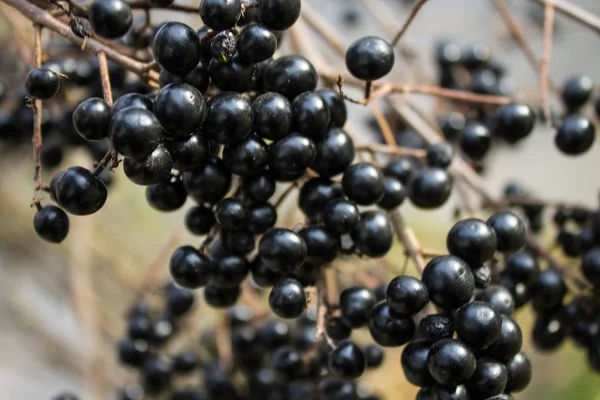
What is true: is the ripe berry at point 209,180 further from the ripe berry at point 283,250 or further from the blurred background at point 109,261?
the blurred background at point 109,261

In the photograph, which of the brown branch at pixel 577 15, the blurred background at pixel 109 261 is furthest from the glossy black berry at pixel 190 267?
the brown branch at pixel 577 15

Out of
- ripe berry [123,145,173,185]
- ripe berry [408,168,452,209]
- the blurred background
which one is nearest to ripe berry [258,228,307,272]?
ripe berry [123,145,173,185]

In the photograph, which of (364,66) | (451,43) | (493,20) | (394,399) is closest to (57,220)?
(364,66)

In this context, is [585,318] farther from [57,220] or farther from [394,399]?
[394,399]

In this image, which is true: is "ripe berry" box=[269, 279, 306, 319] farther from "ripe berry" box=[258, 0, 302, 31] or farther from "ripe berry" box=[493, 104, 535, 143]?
"ripe berry" box=[493, 104, 535, 143]

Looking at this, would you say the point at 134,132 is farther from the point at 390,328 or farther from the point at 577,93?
the point at 577,93

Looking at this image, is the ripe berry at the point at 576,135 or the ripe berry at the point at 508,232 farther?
the ripe berry at the point at 576,135
